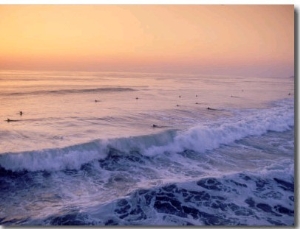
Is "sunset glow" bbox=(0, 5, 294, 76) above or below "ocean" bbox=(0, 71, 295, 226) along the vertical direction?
above

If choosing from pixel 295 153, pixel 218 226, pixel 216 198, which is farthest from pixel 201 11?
pixel 218 226

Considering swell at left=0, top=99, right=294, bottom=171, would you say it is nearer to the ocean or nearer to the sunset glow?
the ocean

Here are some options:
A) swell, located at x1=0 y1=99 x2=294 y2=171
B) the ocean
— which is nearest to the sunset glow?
the ocean

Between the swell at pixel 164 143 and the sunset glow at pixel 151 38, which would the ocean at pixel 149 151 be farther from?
the sunset glow at pixel 151 38

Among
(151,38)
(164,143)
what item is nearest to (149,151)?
(164,143)

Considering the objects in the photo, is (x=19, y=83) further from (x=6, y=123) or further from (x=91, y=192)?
(x=91, y=192)
